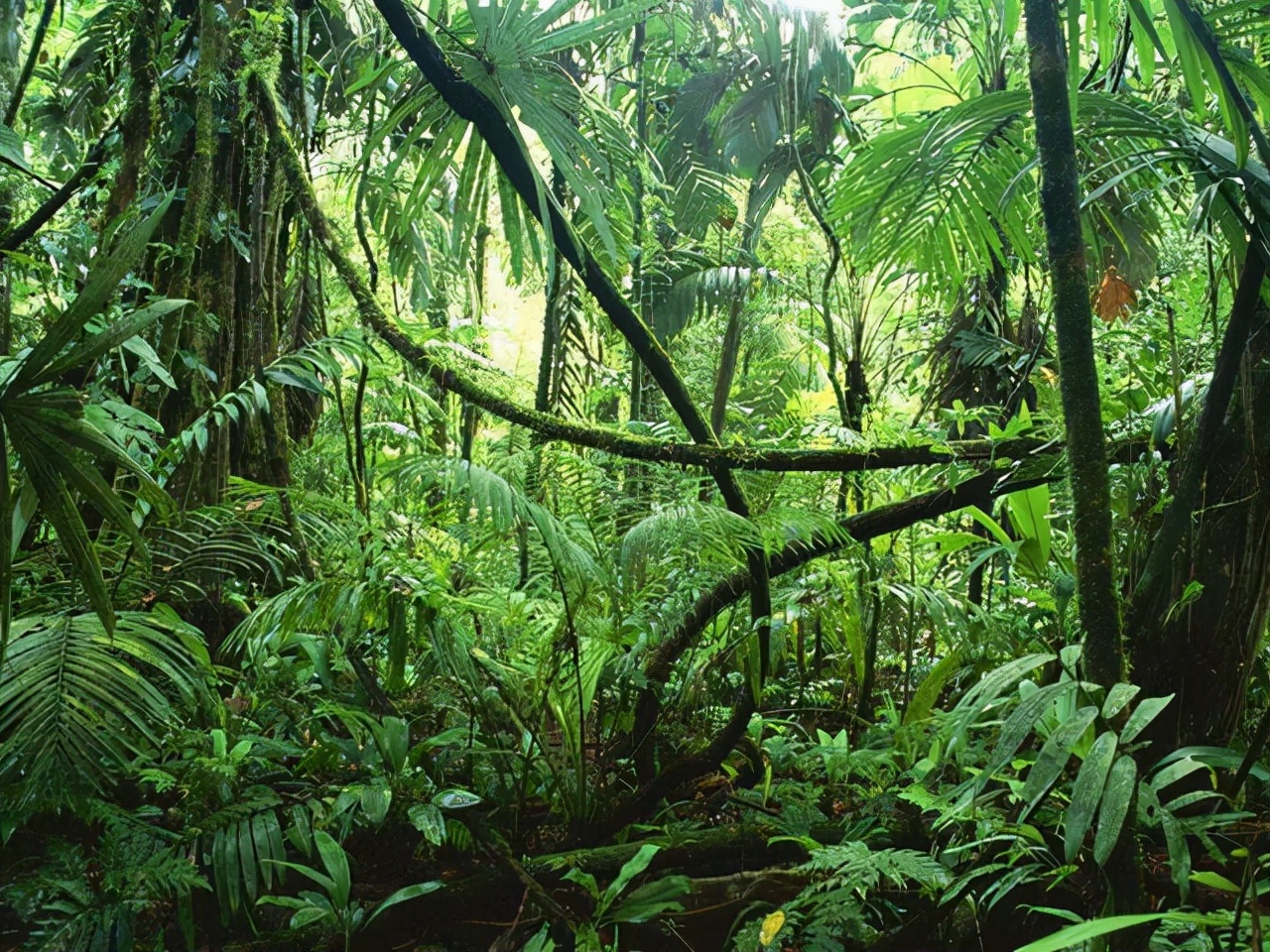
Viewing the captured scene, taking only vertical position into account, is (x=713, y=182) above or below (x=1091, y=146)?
above

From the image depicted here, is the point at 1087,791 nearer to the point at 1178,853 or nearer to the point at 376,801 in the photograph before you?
the point at 1178,853

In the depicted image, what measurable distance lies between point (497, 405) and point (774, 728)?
1301 millimetres

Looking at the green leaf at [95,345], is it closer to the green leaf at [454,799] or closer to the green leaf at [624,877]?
the green leaf at [454,799]

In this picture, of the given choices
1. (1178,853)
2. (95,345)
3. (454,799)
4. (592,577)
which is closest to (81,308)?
(95,345)

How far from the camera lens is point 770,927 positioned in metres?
1.66

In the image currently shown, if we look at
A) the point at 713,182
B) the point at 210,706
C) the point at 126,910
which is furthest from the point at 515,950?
the point at 713,182

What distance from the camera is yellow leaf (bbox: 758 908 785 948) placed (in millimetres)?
1640

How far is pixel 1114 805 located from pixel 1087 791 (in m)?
0.03

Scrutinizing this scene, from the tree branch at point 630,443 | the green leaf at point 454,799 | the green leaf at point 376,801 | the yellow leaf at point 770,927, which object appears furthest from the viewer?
the tree branch at point 630,443

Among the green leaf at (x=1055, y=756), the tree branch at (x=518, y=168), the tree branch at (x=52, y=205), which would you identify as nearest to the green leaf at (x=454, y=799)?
the tree branch at (x=518, y=168)

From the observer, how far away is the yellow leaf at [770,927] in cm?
164

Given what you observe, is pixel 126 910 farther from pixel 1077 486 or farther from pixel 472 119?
pixel 1077 486

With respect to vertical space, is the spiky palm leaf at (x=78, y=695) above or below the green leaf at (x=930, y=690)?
above

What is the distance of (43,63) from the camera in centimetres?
521
